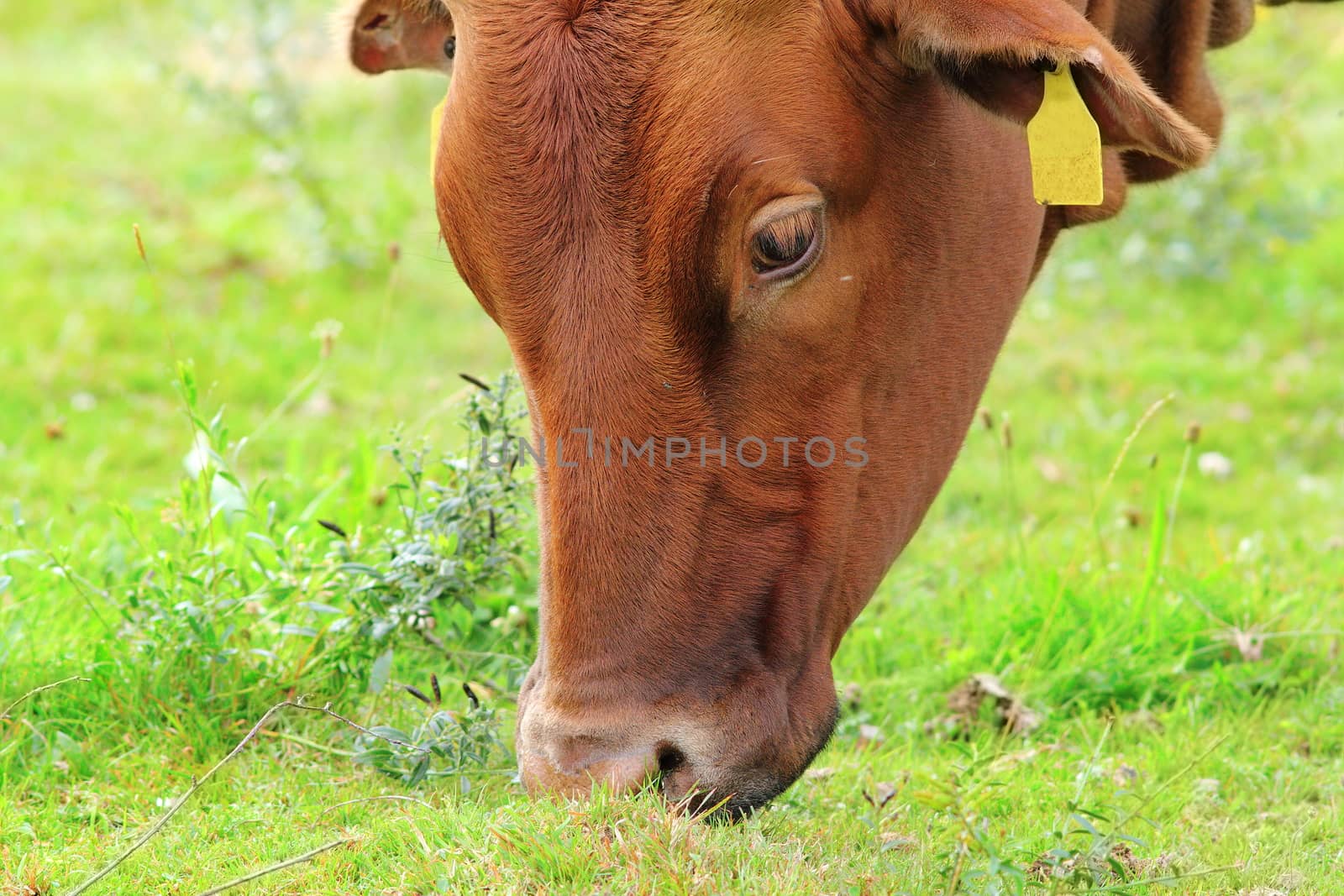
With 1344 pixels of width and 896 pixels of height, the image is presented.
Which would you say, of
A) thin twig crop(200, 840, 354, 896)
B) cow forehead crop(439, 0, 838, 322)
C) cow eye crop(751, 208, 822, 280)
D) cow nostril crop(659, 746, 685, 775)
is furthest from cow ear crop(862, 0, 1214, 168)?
thin twig crop(200, 840, 354, 896)

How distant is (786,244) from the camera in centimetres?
246

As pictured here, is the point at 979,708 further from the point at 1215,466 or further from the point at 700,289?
the point at 1215,466

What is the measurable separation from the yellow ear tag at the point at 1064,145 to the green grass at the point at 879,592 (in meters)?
1.09

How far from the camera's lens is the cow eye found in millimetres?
2445

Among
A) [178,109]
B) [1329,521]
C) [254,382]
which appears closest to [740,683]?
[1329,521]

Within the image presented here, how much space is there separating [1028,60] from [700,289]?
25.9 inches

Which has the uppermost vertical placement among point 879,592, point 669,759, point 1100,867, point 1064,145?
point 1064,145

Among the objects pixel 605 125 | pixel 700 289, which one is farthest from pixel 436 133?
pixel 700 289

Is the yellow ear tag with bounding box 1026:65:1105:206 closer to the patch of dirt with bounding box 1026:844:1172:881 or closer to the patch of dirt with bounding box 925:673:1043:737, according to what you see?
the patch of dirt with bounding box 1026:844:1172:881

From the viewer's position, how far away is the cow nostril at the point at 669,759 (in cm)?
243

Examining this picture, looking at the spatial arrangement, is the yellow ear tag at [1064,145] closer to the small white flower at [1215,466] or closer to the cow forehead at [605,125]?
the cow forehead at [605,125]

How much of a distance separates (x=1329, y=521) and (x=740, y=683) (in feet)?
10.7

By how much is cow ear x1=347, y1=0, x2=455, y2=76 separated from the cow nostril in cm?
187

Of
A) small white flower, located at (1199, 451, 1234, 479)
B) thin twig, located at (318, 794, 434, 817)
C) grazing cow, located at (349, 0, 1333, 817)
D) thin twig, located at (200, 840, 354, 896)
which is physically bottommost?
small white flower, located at (1199, 451, 1234, 479)
